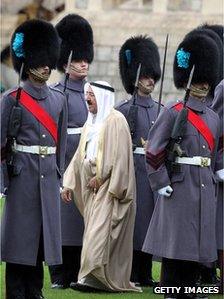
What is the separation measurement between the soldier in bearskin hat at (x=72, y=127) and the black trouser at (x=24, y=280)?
1462 mm

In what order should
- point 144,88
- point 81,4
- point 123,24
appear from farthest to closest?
point 81,4, point 123,24, point 144,88

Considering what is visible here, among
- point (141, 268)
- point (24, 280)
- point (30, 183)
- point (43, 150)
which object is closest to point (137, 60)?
point (141, 268)

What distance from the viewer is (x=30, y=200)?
12047mm

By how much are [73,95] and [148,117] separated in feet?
1.97

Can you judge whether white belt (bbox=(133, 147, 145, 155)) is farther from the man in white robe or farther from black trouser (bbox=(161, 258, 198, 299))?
black trouser (bbox=(161, 258, 198, 299))

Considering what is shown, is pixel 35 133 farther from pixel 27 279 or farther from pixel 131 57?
pixel 131 57

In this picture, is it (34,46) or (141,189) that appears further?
(141,189)

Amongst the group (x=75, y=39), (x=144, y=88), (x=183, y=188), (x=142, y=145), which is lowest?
(x=183, y=188)

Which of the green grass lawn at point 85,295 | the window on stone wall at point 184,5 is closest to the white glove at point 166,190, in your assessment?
the green grass lawn at point 85,295

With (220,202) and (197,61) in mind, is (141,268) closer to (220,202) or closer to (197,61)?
(220,202)

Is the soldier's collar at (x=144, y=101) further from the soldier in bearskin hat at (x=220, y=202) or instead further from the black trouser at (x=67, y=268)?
the black trouser at (x=67, y=268)

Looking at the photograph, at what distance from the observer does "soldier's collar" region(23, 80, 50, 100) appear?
12117mm

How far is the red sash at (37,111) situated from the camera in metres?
12.0

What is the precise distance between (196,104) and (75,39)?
2573 mm
